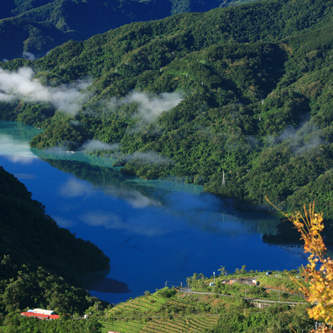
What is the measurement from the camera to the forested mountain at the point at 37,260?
28.4 metres

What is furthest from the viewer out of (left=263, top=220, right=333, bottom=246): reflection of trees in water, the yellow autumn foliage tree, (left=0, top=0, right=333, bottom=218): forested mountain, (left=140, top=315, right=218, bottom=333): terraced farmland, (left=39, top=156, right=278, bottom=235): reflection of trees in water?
(left=0, top=0, right=333, bottom=218): forested mountain

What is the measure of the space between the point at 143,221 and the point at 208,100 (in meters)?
30.8

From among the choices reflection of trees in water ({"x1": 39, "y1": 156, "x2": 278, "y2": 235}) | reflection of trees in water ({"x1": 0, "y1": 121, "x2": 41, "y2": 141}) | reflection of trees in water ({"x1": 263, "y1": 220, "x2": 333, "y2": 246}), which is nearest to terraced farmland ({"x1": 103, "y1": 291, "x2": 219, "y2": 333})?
reflection of trees in water ({"x1": 263, "y1": 220, "x2": 333, "y2": 246})

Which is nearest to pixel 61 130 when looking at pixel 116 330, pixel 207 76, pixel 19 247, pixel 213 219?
pixel 207 76

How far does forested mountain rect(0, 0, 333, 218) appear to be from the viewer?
61844 millimetres

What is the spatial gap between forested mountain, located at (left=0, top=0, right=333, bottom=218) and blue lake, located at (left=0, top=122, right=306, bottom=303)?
3.95 m

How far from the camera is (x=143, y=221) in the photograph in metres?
51.6

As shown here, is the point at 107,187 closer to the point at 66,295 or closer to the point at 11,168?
the point at 11,168

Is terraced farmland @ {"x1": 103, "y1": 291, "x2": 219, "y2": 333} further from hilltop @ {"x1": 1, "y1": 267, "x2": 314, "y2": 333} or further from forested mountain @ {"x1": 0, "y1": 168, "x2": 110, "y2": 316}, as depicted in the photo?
forested mountain @ {"x1": 0, "y1": 168, "x2": 110, "y2": 316}

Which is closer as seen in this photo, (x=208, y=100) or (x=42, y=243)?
(x=42, y=243)

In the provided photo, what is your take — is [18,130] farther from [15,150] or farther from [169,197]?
[169,197]

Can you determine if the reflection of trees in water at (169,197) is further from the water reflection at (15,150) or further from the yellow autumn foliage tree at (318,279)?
the yellow autumn foliage tree at (318,279)

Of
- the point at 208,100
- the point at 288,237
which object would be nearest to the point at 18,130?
the point at 208,100

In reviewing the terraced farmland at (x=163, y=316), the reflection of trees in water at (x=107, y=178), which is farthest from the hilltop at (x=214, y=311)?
the reflection of trees in water at (x=107, y=178)
